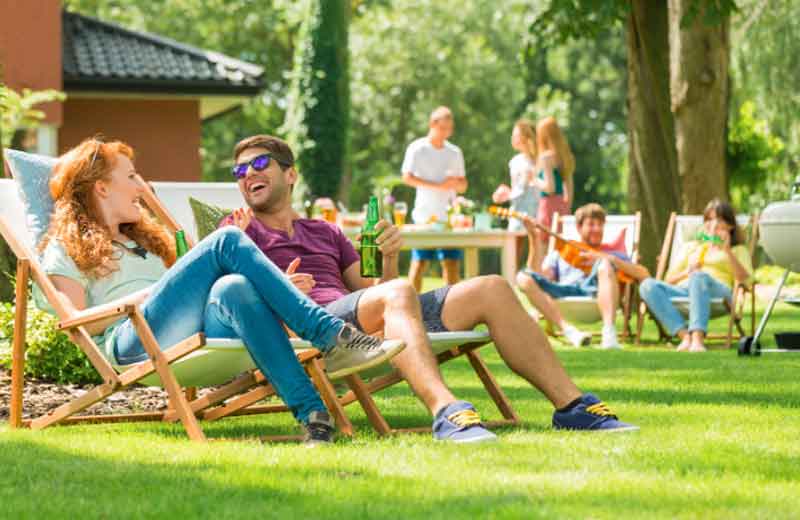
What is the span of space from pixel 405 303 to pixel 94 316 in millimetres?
987

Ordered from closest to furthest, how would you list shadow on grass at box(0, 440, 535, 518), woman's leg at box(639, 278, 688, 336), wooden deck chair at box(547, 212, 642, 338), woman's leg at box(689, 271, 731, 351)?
shadow on grass at box(0, 440, 535, 518)
woman's leg at box(689, 271, 731, 351)
woman's leg at box(639, 278, 688, 336)
wooden deck chair at box(547, 212, 642, 338)

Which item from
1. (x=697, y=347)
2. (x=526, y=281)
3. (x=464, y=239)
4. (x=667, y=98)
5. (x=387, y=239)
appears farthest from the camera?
(x=667, y=98)

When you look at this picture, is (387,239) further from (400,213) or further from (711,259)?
(400,213)

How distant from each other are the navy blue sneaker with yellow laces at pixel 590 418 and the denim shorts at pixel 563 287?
5.24 metres

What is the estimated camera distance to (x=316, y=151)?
26594 millimetres

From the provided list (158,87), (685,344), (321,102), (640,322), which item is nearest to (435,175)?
(640,322)

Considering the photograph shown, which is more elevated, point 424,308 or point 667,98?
point 667,98

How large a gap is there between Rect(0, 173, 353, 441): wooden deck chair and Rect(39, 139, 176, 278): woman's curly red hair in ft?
0.45

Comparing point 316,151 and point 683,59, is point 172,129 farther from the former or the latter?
point 683,59

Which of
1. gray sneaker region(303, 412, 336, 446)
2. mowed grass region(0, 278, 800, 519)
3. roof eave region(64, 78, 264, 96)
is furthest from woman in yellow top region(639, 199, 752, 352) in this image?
roof eave region(64, 78, 264, 96)

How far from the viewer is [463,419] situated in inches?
188

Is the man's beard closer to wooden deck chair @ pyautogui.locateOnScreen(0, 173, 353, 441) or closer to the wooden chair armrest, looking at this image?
wooden deck chair @ pyautogui.locateOnScreen(0, 173, 353, 441)

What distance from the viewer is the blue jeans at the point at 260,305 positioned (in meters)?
4.79

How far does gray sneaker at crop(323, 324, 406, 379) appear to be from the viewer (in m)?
4.82
